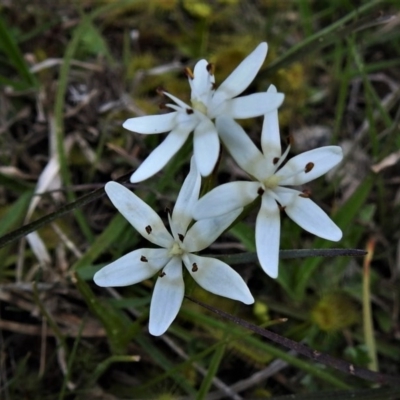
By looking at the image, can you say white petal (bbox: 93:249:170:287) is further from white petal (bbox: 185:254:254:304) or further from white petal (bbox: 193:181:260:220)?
white petal (bbox: 193:181:260:220)

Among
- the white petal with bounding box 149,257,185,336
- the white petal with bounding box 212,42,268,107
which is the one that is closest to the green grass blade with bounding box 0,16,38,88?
the white petal with bounding box 212,42,268,107

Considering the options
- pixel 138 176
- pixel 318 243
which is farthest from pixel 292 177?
pixel 318 243

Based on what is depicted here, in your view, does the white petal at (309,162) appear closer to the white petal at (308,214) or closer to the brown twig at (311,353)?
the white petal at (308,214)

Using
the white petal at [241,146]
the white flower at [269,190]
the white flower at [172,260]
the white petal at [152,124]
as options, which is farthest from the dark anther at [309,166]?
the white petal at [152,124]

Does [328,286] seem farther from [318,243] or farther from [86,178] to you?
[86,178]

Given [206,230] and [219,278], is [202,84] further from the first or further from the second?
[219,278]

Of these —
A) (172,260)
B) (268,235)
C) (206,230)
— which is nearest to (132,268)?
(172,260)
